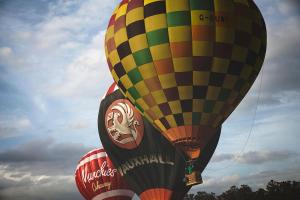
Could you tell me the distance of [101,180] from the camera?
993 inches

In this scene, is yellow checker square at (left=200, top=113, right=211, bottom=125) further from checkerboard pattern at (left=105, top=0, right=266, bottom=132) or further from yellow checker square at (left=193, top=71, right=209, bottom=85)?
yellow checker square at (left=193, top=71, right=209, bottom=85)

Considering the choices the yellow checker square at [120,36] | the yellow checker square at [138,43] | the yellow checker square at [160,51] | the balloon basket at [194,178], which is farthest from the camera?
the yellow checker square at [120,36]

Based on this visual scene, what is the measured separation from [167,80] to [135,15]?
114 inches

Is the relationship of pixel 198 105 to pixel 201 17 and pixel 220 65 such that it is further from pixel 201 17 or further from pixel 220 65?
pixel 201 17

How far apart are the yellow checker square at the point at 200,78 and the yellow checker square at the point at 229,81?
82 cm

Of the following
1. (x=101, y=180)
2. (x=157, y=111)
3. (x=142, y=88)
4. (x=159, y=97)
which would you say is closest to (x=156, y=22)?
(x=142, y=88)

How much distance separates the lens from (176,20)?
1548 cm

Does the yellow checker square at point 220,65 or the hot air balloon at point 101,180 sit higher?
the yellow checker square at point 220,65

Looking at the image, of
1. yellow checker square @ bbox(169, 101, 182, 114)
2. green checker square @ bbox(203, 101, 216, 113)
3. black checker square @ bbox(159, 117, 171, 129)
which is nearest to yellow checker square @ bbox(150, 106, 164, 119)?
black checker square @ bbox(159, 117, 171, 129)

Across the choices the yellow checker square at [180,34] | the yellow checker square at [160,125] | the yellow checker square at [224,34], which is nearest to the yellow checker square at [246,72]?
the yellow checker square at [224,34]

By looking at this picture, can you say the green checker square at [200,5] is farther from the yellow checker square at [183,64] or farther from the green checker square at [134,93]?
the green checker square at [134,93]

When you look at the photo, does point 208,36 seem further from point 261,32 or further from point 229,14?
point 261,32

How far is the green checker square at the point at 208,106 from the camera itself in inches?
617

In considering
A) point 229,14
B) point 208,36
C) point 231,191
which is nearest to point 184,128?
point 208,36
